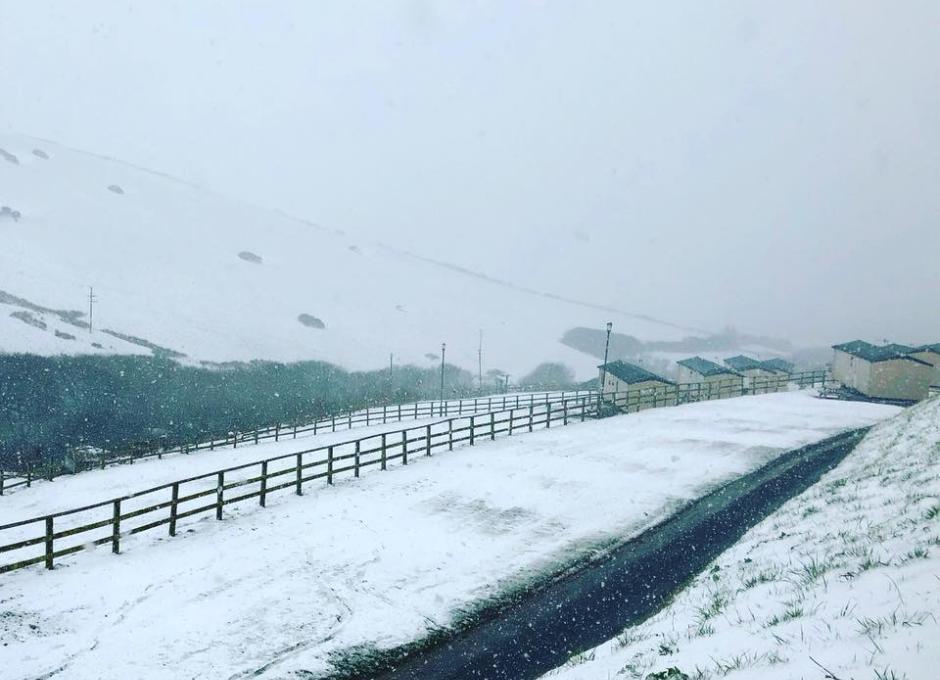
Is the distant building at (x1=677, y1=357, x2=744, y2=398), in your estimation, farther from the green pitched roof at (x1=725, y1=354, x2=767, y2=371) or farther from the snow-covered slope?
the snow-covered slope

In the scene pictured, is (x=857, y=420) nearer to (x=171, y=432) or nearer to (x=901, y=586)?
(x=901, y=586)

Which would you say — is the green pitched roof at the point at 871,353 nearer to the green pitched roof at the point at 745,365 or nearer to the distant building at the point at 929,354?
the distant building at the point at 929,354

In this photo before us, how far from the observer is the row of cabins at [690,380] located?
126ft

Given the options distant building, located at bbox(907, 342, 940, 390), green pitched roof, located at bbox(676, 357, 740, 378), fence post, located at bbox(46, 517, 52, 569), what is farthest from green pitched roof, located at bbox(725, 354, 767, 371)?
fence post, located at bbox(46, 517, 52, 569)

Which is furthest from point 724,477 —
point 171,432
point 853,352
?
point 171,432

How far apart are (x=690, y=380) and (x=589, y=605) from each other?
49.6 m

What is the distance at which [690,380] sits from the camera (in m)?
55.7

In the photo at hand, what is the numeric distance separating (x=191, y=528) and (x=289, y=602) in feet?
17.0

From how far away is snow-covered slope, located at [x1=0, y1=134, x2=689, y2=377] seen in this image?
67812mm

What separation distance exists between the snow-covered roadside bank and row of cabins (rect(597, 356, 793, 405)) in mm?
21559

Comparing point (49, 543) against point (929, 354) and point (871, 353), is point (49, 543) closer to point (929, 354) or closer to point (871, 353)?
point (871, 353)

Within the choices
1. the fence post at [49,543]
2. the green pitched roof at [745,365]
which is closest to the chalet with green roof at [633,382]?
the green pitched roof at [745,365]

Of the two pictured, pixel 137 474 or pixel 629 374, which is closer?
pixel 137 474

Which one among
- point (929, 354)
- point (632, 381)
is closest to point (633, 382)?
point (632, 381)
